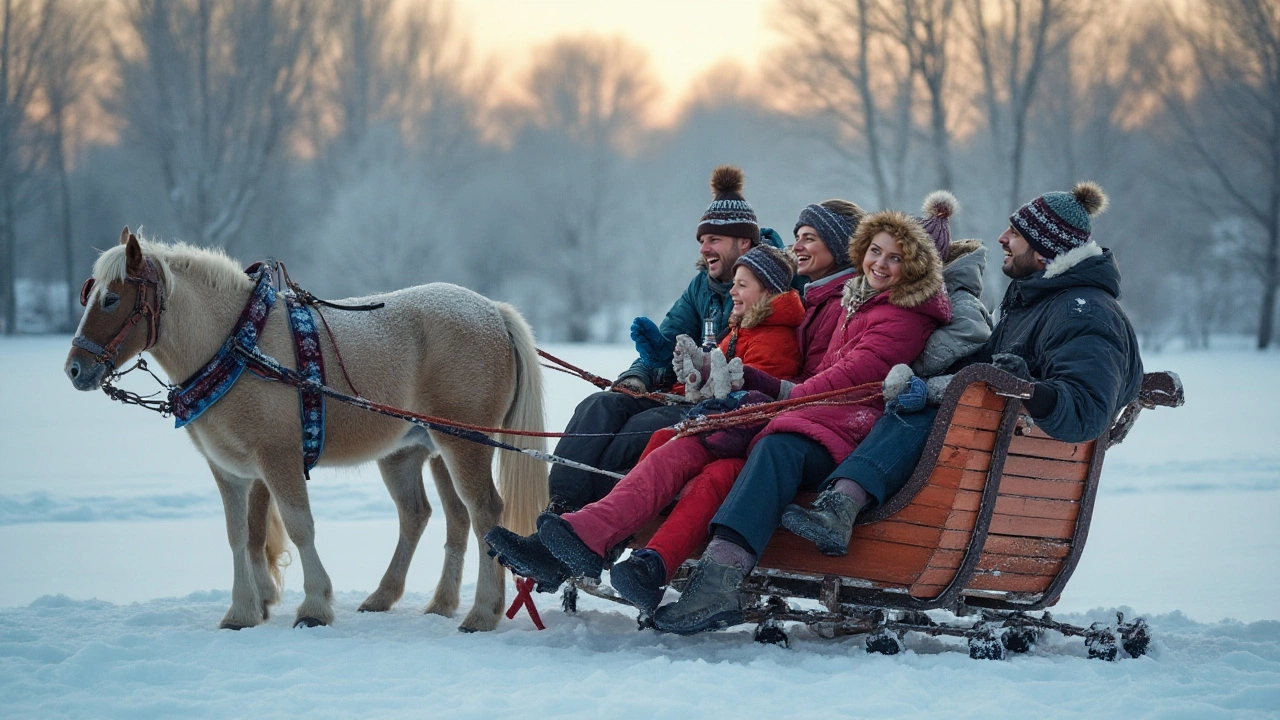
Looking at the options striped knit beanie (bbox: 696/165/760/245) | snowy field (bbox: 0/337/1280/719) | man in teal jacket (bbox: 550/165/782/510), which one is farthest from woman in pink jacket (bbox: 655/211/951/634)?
striped knit beanie (bbox: 696/165/760/245)

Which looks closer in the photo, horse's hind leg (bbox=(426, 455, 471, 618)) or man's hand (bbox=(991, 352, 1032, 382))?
man's hand (bbox=(991, 352, 1032, 382))

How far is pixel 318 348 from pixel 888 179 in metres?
20.5

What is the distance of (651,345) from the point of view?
460cm

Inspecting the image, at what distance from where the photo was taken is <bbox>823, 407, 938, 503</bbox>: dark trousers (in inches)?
135

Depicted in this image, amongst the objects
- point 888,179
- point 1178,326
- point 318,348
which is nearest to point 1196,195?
point 1178,326

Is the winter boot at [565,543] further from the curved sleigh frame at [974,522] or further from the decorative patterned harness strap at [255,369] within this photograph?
the decorative patterned harness strap at [255,369]

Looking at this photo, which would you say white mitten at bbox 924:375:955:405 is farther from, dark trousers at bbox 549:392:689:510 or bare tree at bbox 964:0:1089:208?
bare tree at bbox 964:0:1089:208

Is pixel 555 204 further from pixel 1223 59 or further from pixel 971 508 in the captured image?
pixel 971 508

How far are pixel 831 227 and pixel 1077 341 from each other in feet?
3.76

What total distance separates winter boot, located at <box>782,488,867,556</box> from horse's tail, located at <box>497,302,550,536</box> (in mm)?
1481

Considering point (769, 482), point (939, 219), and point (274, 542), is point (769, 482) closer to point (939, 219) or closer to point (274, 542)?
point (939, 219)

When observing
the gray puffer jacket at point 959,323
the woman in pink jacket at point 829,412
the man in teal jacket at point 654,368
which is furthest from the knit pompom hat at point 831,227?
the gray puffer jacket at point 959,323

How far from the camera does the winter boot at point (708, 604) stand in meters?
3.36

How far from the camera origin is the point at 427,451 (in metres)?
4.89
